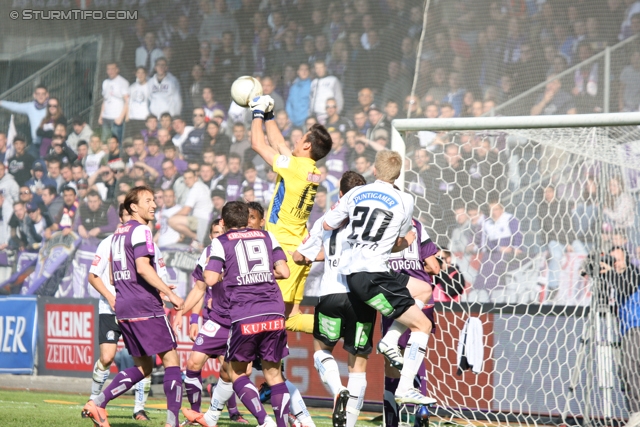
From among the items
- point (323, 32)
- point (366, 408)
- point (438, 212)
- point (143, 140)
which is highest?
point (323, 32)

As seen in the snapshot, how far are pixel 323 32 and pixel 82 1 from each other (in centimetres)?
491

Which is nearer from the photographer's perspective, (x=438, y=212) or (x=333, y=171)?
(x=438, y=212)

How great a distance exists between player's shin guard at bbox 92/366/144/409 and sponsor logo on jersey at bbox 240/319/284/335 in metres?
1.38

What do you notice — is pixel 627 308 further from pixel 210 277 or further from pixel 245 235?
pixel 210 277

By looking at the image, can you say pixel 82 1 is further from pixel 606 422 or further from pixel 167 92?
pixel 606 422

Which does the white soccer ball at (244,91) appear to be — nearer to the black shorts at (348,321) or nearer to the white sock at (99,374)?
the black shorts at (348,321)

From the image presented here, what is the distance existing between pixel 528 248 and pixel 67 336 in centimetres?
697

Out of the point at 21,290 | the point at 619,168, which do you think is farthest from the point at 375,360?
the point at 21,290

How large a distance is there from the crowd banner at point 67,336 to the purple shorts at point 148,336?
18.2ft

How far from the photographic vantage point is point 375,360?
10766mm

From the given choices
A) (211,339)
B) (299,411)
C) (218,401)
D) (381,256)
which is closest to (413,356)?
(381,256)

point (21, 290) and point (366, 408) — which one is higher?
point (21, 290)

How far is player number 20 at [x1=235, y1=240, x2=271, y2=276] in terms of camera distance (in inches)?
267

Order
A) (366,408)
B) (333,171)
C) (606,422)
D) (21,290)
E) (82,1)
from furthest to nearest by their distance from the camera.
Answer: (82,1) < (21,290) < (333,171) < (366,408) < (606,422)
